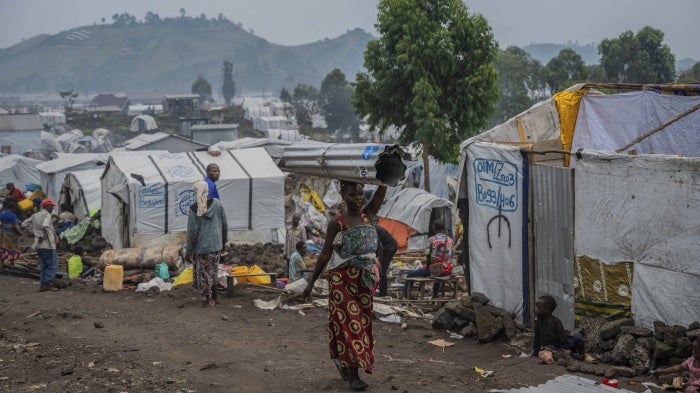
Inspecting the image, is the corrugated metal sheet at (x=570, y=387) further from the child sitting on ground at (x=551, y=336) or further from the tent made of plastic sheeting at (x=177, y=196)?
the tent made of plastic sheeting at (x=177, y=196)

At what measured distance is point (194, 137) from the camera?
188 ft

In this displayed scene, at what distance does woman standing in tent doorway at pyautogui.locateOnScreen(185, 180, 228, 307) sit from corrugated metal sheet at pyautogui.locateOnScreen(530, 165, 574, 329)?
4050 millimetres

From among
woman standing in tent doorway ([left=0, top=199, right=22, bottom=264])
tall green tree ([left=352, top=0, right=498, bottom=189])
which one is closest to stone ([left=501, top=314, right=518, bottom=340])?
woman standing in tent doorway ([left=0, top=199, right=22, bottom=264])

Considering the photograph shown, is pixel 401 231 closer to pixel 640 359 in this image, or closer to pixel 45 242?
pixel 45 242

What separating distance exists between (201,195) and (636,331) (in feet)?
18.0

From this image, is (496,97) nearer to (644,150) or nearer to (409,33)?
(409,33)

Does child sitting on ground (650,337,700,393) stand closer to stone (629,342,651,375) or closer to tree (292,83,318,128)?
stone (629,342,651,375)

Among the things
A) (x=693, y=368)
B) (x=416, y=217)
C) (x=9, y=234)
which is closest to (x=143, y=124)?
(x=416, y=217)

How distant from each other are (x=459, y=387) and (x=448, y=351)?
1.67 meters

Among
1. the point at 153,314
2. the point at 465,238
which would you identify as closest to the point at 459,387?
the point at 465,238

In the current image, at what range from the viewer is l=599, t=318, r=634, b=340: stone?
273 inches

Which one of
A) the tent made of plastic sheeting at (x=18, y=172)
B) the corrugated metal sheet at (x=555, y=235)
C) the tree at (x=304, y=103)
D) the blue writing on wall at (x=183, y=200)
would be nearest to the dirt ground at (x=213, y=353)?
the corrugated metal sheet at (x=555, y=235)

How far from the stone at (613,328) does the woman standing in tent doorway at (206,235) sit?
5.00 meters

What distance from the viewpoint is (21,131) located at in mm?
63469
